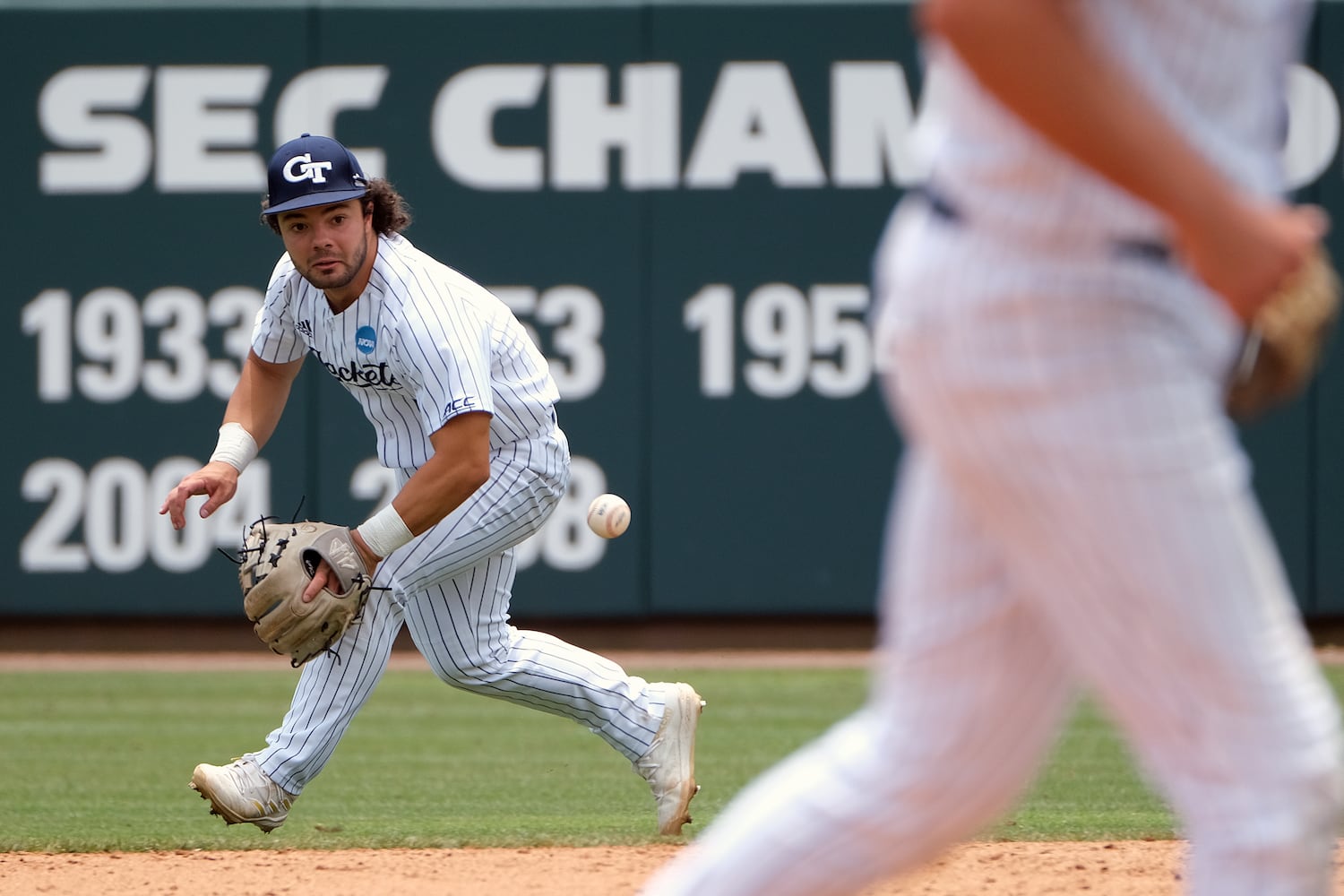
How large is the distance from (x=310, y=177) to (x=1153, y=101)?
290 cm

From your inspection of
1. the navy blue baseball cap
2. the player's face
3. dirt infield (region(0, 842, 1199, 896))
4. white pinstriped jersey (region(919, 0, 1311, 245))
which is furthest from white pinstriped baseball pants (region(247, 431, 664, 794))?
white pinstriped jersey (region(919, 0, 1311, 245))

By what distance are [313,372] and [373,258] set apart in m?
5.24

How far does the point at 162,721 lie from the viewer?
7234 millimetres

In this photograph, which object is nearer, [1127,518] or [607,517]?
[1127,518]

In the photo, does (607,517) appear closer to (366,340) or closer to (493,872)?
(366,340)

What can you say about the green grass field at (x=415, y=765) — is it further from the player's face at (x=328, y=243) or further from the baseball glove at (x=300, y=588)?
the player's face at (x=328, y=243)

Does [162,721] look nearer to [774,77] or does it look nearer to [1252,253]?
[774,77]

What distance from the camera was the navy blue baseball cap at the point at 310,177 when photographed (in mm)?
4098

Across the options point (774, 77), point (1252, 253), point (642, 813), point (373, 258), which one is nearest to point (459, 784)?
point (642, 813)

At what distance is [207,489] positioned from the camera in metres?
4.22

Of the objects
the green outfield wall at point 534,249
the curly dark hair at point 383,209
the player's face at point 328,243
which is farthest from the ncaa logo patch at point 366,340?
the green outfield wall at point 534,249

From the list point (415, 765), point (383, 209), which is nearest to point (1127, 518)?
point (383, 209)

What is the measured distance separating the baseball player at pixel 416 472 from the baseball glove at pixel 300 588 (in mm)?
40

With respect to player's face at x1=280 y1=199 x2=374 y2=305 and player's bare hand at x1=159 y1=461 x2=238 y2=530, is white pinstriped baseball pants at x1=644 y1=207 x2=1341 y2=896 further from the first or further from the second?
player's bare hand at x1=159 y1=461 x2=238 y2=530
